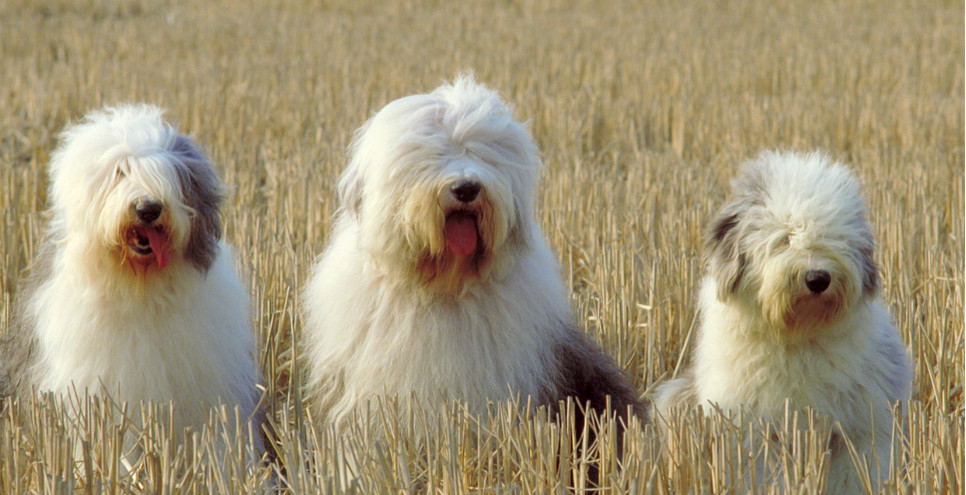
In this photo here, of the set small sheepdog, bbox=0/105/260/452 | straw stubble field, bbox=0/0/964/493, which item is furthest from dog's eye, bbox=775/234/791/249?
small sheepdog, bbox=0/105/260/452

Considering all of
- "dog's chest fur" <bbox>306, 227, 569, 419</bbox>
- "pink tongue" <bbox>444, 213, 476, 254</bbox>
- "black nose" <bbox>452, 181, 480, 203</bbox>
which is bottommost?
"dog's chest fur" <bbox>306, 227, 569, 419</bbox>

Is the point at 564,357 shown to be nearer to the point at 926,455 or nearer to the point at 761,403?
the point at 761,403

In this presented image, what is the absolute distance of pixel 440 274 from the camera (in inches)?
131

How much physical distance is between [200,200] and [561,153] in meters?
5.20

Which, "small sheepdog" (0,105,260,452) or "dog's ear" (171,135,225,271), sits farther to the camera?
"dog's ear" (171,135,225,271)

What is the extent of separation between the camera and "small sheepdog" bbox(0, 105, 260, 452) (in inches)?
128

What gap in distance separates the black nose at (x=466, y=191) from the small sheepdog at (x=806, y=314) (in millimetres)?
940

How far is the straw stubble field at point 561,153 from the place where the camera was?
2852 mm

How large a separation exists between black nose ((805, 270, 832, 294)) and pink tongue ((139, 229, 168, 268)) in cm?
205

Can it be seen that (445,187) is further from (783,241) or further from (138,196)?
(783,241)

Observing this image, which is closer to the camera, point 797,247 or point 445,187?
point 445,187

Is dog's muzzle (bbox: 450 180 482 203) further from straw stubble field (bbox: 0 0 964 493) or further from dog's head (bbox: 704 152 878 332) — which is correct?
dog's head (bbox: 704 152 878 332)

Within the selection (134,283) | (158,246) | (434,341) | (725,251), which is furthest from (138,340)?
(725,251)

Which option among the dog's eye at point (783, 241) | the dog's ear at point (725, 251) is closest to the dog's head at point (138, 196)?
the dog's ear at point (725, 251)
